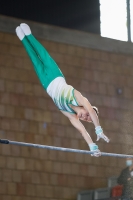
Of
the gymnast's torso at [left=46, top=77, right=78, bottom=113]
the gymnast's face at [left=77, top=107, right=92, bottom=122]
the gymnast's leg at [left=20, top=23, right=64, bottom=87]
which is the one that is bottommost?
the gymnast's face at [left=77, top=107, right=92, bottom=122]

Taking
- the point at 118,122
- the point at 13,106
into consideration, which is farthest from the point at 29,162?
the point at 118,122

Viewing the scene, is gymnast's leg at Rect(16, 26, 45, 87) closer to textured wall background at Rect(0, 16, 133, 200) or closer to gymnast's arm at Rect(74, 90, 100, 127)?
gymnast's arm at Rect(74, 90, 100, 127)

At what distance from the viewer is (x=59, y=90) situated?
11.9m

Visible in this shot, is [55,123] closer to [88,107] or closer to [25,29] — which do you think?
[25,29]

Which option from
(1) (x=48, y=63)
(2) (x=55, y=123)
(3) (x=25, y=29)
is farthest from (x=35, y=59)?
(2) (x=55, y=123)

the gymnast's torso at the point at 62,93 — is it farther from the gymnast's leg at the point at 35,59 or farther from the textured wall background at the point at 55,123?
the textured wall background at the point at 55,123

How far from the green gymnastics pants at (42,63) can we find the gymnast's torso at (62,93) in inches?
2.8

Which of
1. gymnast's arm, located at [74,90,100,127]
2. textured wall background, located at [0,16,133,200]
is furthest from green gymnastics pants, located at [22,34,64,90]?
textured wall background, located at [0,16,133,200]

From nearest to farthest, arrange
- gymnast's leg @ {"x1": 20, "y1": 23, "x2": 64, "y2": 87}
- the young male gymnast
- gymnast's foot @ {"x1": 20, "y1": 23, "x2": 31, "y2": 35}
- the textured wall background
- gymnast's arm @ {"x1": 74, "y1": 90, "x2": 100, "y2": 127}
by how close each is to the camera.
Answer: gymnast's arm @ {"x1": 74, "y1": 90, "x2": 100, "y2": 127}
the young male gymnast
gymnast's leg @ {"x1": 20, "y1": 23, "x2": 64, "y2": 87}
gymnast's foot @ {"x1": 20, "y1": 23, "x2": 31, "y2": 35}
the textured wall background

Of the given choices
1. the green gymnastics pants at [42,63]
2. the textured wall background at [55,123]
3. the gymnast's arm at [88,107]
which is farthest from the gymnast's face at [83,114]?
the textured wall background at [55,123]

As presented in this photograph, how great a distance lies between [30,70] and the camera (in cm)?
1662

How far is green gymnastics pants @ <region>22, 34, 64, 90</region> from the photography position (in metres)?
12.0

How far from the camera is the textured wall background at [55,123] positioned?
1616 centimetres

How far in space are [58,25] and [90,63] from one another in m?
0.96
